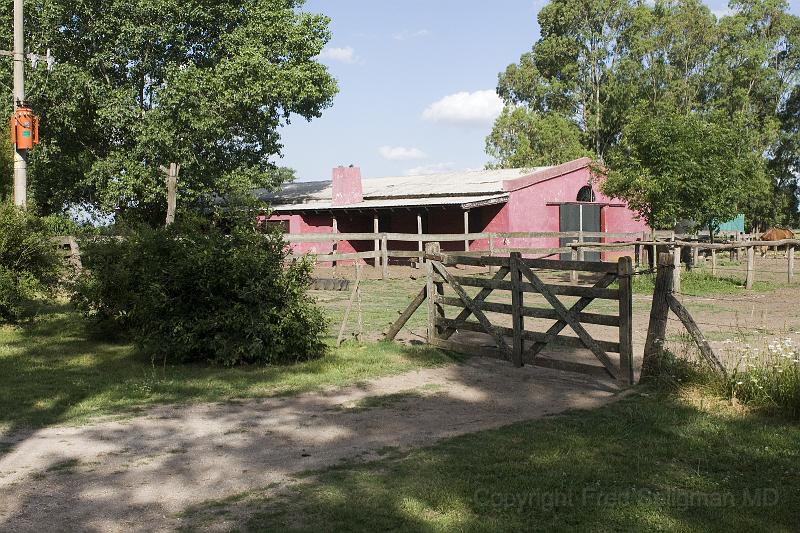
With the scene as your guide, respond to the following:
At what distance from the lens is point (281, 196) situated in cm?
A: 3678

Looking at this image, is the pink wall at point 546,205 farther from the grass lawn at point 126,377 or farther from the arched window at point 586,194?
the grass lawn at point 126,377

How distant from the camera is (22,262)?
14.8 meters

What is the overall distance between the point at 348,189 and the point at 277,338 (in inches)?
908

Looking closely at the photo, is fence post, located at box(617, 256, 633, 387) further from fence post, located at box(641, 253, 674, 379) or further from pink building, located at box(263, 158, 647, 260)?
pink building, located at box(263, 158, 647, 260)

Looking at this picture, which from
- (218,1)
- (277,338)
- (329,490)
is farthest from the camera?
(218,1)

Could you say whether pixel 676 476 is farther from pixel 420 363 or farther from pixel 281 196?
pixel 281 196

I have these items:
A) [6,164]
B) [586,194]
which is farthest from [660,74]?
[6,164]

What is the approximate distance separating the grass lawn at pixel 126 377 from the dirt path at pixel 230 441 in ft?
1.77

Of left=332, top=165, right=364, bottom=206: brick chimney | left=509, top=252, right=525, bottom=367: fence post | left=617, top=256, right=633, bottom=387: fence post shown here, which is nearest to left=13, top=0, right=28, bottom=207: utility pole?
left=509, top=252, right=525, bottom=367: fence post

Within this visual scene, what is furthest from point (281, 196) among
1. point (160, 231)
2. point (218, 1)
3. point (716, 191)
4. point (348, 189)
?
point (160, 231)

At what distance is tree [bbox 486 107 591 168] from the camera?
5028 cm

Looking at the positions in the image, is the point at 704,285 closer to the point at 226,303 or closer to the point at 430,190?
the point at 430,190

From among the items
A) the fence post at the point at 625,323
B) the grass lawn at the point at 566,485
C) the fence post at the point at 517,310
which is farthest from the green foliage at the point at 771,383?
the fence post at the point at 517,310

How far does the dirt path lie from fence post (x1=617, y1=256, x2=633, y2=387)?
220mm
